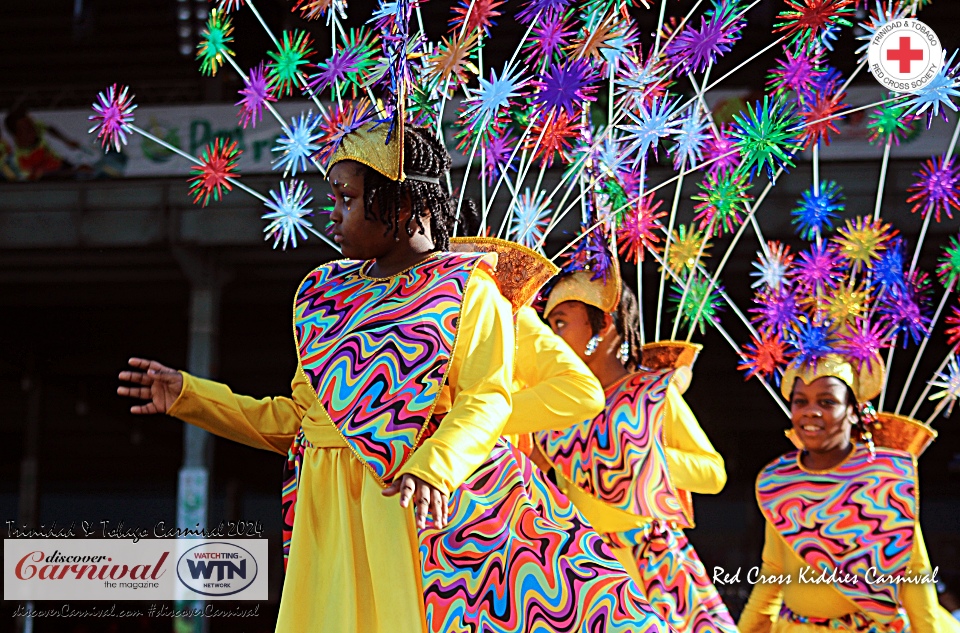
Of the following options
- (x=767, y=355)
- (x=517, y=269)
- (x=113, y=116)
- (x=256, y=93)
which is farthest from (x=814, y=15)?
(x=113, y=116)

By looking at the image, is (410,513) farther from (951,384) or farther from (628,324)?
(951,384)

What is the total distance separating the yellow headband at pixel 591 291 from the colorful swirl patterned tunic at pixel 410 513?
1.42 m

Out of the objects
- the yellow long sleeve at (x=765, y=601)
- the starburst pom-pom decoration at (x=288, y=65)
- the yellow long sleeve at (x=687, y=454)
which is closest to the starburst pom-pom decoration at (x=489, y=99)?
the starburst pom-pom decoration at (x=288, y=65)

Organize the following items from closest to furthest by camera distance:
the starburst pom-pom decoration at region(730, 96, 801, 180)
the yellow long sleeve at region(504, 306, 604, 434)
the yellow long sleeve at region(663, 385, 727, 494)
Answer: the yellow long sleeve at region(504, 306, 604, 434) < the starburst pom-pom decoration at region(730, 96, 801, 180) < the yellow long sleeve at region(663, 385, 727, 494)

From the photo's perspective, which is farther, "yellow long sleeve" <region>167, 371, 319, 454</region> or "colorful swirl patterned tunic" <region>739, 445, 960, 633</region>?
"colorful swirl patterned tunic" <region>739, 445, 960, 633</region>

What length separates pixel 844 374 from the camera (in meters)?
4.12

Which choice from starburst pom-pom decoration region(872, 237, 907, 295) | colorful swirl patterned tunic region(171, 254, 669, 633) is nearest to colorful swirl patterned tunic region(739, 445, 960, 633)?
starburst pom-pom decoration region(872, 237, 907, 295)

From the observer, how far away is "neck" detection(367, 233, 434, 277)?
2.46 m

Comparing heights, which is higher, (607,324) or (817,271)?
(817,271)

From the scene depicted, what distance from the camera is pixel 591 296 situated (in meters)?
3.80

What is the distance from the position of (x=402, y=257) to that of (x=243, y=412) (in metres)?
0.45

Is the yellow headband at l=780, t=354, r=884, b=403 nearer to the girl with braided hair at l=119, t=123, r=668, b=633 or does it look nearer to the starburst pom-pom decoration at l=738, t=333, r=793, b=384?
the starburst pom-pom decoration at l=738, t=333, r=793, b=384

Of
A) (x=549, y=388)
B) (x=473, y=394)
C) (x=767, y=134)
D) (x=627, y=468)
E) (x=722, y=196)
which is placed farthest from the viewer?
(x=627, y=468)

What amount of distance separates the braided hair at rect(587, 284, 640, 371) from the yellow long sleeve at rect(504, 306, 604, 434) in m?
1.01
